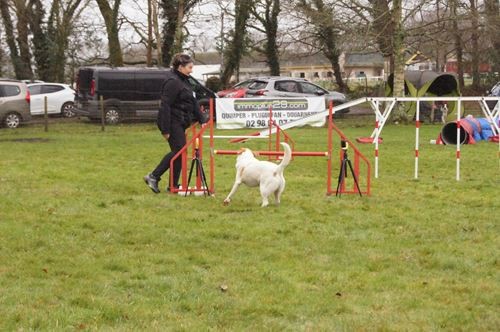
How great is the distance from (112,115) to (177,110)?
13746mm

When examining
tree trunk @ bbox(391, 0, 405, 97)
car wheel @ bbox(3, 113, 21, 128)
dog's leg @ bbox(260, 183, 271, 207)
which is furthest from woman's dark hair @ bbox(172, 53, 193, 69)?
tree trunk @ bbox(391, 0, 405, 97)

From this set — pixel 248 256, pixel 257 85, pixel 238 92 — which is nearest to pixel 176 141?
pixel 248 256

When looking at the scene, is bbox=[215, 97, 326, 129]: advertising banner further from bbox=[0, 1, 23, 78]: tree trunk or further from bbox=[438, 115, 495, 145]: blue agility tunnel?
bbox=[0, 1, 23, 78]: tree trunk

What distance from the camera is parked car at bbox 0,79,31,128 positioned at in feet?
68.7

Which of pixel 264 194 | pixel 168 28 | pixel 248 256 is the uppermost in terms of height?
pixel 168 28

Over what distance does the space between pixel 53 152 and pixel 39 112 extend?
960cm

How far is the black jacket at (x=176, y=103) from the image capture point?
9117 millimetres

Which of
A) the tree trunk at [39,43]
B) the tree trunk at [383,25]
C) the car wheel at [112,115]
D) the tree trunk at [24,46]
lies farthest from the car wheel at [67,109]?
the tree trunk at [383,25]

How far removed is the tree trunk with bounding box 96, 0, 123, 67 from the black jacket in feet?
76.3

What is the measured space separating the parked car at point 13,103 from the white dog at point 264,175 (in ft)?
46.1

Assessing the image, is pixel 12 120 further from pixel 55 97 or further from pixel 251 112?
pixel 251 112

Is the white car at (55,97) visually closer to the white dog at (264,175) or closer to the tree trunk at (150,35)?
the tree trunk at (150,35)

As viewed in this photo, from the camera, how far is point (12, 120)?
21.2 m

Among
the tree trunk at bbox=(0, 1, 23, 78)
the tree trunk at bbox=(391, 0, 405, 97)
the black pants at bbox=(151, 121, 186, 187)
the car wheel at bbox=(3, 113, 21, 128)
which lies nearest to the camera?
the black pants at bbox=(151, 121, 186, 187)
